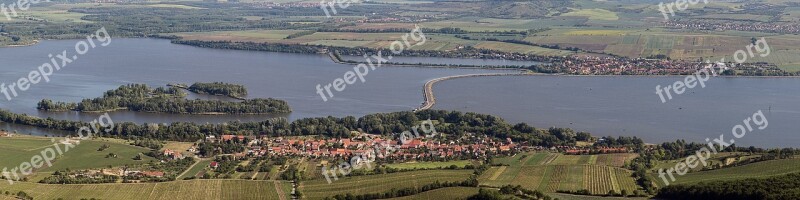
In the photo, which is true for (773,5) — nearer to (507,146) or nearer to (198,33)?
(198,33)

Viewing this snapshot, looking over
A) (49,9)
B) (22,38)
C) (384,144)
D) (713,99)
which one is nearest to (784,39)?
(713,99)

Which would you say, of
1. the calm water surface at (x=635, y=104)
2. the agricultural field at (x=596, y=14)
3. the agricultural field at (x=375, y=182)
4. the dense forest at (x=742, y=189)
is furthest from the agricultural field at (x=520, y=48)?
the dense forest at (x=742, y=189)

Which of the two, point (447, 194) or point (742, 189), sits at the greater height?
point (742, 189)

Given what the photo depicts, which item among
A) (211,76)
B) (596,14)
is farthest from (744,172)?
(596,14)

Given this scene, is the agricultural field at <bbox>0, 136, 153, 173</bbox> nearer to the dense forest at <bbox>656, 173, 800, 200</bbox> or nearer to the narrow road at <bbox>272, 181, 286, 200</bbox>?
the narrow road at <bbox>272, 181, 286, 200</bbox>

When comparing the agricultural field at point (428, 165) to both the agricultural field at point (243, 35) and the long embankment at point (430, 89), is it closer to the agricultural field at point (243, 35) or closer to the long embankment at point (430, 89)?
the long embankment at point (430, 89)

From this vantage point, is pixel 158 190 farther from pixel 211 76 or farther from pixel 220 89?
pixel 211 76
